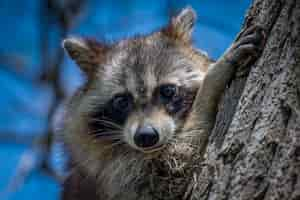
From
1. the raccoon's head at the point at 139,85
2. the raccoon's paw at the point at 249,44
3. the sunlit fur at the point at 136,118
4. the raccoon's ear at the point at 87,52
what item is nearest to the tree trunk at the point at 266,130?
the raccoon's paw at the point at 249,44

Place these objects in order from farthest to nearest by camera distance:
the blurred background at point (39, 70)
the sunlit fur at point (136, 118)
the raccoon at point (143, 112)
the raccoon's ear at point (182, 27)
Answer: the blurred background at point (39, 70)
the raccoon's ear at point (182, 27)
the sunlit fur at point (136, 118)
the raccoon at point (143, 112)

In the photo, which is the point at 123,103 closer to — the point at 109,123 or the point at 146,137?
the point at 109,123

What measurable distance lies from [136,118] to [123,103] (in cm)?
23

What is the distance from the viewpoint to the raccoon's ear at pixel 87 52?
361 centimetres

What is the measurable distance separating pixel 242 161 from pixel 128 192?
3.55 ft

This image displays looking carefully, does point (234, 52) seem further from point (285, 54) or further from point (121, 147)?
point (121, 147)

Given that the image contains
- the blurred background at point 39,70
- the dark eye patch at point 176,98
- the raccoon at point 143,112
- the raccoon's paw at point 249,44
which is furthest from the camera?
the blurred background at point 39,70

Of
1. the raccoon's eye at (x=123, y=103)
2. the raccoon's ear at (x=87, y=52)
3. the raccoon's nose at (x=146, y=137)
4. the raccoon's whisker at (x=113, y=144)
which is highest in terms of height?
the raccoon's ear at (x=87, y=52)

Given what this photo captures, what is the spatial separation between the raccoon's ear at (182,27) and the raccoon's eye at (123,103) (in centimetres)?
60

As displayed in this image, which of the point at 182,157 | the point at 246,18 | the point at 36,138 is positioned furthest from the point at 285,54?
the point at 36,138

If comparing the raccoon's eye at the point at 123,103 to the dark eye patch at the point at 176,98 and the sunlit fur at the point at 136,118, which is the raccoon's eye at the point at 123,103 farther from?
the dark eye patch at the point at 176,98

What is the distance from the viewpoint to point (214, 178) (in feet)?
7.42

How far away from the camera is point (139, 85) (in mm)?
3246

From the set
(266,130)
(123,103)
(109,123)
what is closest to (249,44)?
(266,130)
